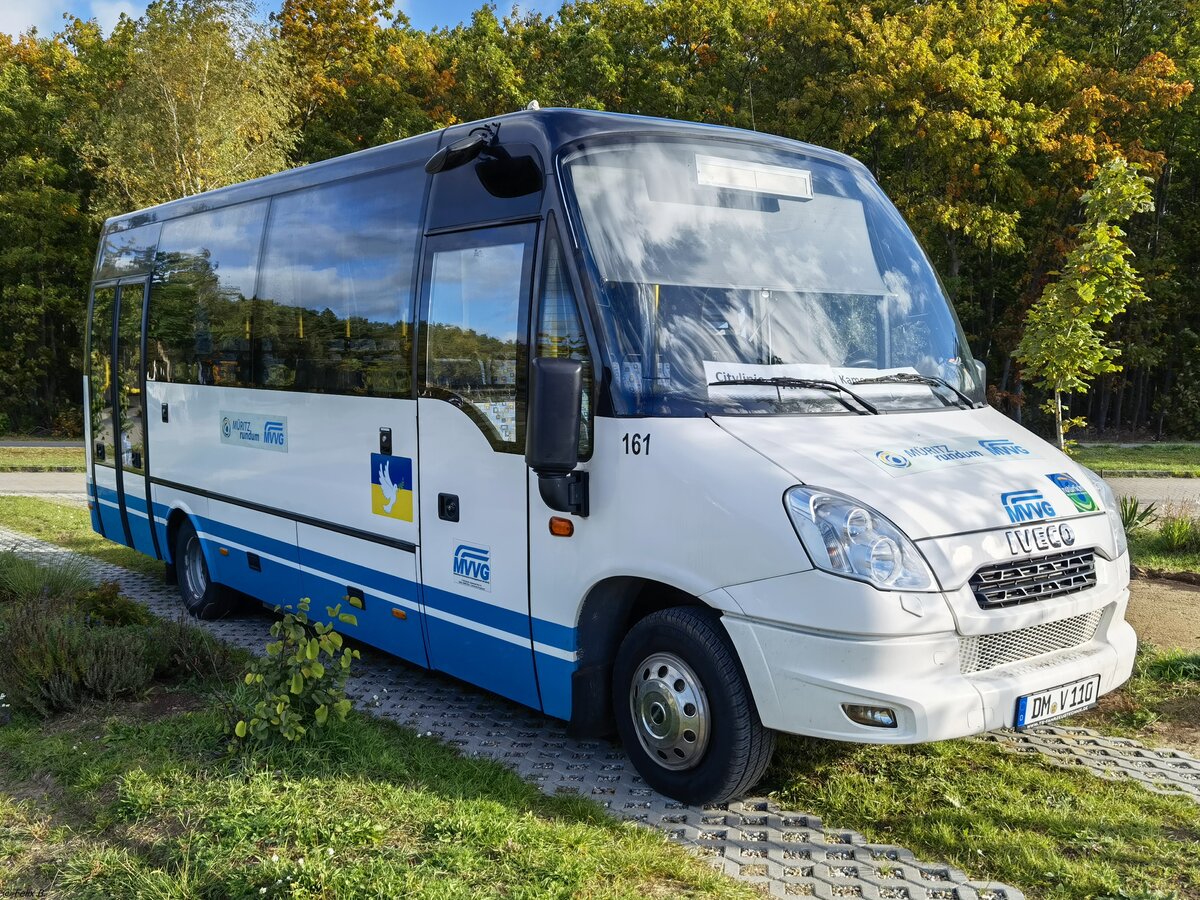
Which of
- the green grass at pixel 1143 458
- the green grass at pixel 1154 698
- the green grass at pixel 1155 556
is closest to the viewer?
the green grass at pixel 1154 698

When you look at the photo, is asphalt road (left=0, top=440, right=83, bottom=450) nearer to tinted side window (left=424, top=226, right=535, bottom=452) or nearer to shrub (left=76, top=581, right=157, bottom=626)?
shrub (left=76, top=581, right=157, bottom=626)

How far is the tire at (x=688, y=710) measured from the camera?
453 cm

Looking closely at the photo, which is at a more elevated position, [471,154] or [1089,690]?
[471,154]

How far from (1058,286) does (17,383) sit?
1423 inches

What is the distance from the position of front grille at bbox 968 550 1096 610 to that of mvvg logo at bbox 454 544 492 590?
2.48m

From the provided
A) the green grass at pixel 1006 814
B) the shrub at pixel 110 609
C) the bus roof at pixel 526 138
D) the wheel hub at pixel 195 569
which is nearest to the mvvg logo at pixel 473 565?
the green grass at pixel 1006 814

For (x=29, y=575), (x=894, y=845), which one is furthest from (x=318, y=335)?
(x=894, y=845)

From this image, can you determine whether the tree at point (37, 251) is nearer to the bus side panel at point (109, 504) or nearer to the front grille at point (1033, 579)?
the bus side panel at point (109, 504)

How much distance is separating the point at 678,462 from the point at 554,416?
1.87ft

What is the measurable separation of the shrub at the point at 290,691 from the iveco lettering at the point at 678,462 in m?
0.92

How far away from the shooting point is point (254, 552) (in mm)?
7984

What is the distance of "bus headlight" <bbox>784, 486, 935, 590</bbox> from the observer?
163 inches

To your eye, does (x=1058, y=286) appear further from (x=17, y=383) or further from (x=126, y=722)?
(x=17, y=383)

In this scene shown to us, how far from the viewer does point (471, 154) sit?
559 centimetres
